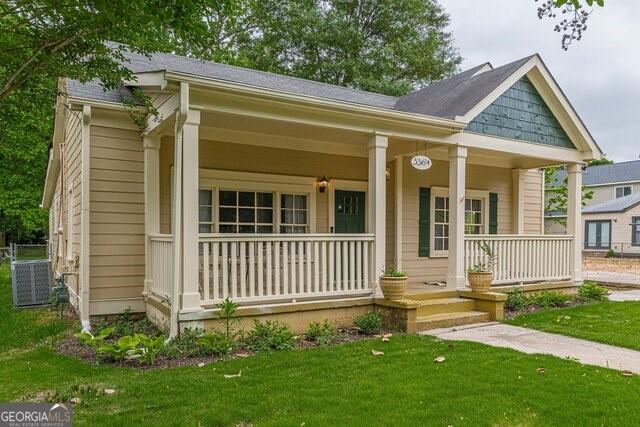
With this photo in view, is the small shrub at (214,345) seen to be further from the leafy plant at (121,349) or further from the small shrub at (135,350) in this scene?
the leafy plant at (121,349)

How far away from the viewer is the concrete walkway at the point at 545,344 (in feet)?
14.9

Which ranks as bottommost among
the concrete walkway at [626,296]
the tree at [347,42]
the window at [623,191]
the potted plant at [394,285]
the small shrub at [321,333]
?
the concrete walkway at [626,296]

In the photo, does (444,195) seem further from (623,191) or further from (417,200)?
(623,191)

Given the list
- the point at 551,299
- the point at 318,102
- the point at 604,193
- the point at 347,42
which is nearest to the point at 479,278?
the point at 551,299

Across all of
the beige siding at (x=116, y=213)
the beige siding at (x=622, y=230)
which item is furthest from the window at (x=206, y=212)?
the beige siding at (x=622, y=230)

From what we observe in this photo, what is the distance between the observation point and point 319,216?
8.02 meters

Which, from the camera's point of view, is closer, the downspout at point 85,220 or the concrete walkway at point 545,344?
the concrete walkway at point 545,344

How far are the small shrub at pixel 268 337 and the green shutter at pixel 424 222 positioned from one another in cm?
414

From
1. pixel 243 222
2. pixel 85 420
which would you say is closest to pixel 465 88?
pixel 243 222

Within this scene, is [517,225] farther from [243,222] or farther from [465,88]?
[243,222]

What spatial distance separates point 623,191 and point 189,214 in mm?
34657

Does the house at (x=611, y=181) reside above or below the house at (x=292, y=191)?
above

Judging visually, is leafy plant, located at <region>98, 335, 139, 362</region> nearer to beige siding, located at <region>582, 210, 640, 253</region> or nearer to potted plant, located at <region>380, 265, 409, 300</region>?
potted plant, located at <region>380, 265, 409, 300</region>
